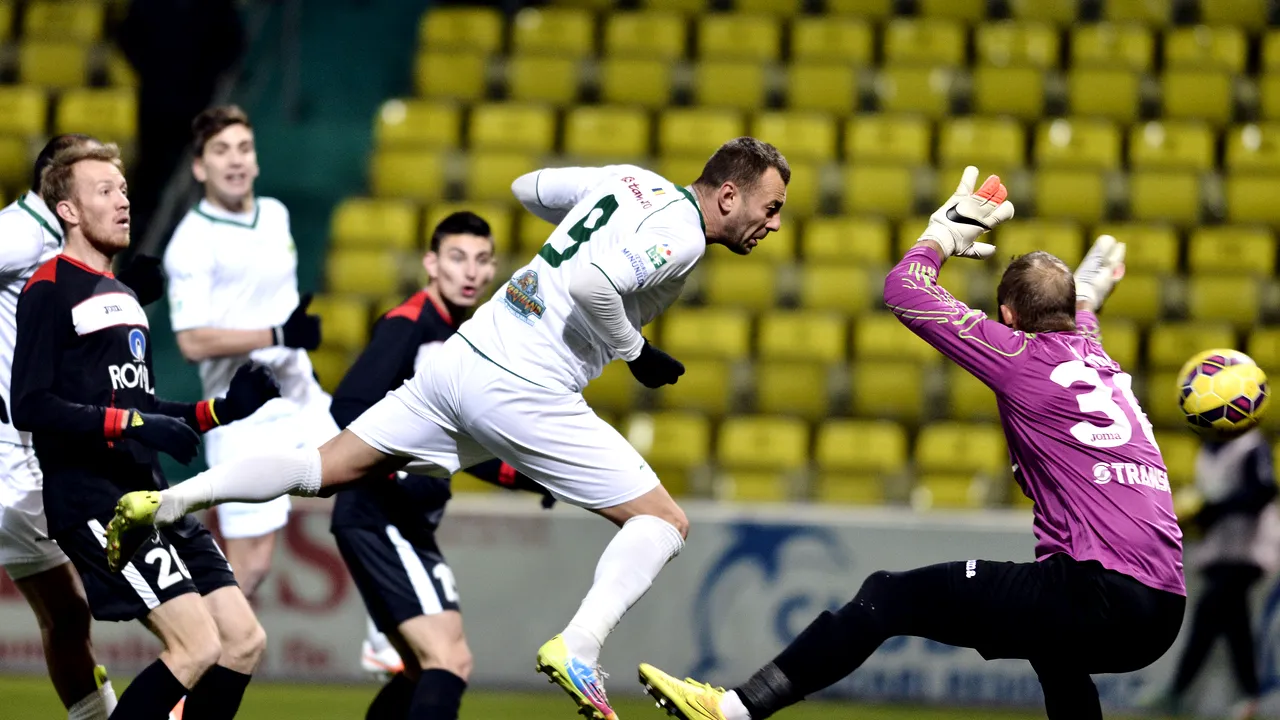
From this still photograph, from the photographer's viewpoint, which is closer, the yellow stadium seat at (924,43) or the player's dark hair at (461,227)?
the player's dark hair at (461,227)

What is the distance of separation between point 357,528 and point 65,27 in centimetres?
897

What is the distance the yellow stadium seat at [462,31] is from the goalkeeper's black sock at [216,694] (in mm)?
8686

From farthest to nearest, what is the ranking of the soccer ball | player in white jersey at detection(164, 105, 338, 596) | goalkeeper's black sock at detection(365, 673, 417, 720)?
1. player in white jersey at detection(164, 105, 338, 596)
2. goalkeeper's black sock at detection(365, 673, 417, 720)
3. the soccer ball

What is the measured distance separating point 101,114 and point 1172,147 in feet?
27.8

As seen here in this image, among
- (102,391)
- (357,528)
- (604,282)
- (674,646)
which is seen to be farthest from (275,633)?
(604,282)

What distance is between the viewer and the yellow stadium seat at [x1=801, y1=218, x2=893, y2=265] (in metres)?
11.6

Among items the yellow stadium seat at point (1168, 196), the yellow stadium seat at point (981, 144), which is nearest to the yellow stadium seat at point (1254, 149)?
the yellow stadium seat at point (1168, 196)

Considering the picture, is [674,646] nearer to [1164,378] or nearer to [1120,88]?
[1164,378]

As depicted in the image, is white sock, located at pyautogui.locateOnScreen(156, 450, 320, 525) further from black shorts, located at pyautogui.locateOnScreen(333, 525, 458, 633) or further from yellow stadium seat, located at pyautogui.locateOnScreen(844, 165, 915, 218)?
yellow stadium seat, located at pyautogui.locateOnScreen(844, 165, 915, 218)

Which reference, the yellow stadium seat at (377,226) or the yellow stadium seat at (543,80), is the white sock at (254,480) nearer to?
the yellow stadium seat at (377,226)

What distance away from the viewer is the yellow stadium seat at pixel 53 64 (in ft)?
42.4

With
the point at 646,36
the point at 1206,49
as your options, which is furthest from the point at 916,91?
the point at 1206,49

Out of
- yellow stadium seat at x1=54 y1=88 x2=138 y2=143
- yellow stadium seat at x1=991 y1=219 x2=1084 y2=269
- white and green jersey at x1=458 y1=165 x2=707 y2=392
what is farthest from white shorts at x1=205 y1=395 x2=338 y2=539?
yellow stadium seat at x1=991 y1=219 x2=1084 y2=269

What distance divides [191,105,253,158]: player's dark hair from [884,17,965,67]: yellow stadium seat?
7.28 m
